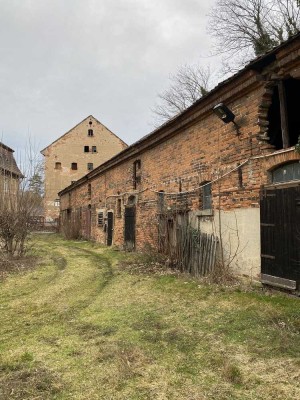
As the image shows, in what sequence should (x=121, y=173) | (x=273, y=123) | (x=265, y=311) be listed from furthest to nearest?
(x=121, y=173)
(x=273, y=123)
(x=265, y=311)

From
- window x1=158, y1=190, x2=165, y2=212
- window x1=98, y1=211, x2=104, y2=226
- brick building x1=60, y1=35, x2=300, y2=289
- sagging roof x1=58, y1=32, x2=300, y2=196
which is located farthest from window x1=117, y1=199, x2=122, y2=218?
window x1=158, y1=190, x2=165, y2=212

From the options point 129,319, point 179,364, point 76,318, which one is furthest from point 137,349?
point 76,318

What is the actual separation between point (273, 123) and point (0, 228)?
357 inches

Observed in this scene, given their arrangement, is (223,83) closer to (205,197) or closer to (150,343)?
(205,197)

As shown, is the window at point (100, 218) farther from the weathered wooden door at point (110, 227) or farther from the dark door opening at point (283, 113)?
the dark door opening at point (283, 113)

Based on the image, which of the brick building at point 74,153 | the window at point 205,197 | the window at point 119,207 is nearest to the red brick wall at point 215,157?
the window at point 205,197

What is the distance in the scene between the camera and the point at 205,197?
9.62 m

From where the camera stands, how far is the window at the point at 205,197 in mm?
9373

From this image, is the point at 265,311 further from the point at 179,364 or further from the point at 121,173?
the point at 121,173

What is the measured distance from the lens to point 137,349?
4.34m

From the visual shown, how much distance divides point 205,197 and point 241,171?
6.61ft

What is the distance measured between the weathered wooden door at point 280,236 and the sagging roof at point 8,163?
29.0 feet

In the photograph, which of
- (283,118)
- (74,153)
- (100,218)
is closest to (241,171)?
(283,118)

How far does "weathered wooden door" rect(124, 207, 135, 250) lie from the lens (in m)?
15.0
